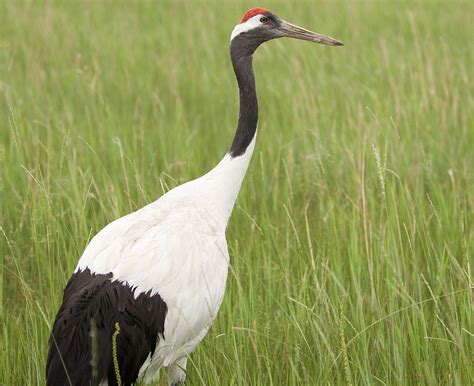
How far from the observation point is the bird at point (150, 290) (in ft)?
8.59

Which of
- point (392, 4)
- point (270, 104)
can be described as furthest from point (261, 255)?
point (392, 4)

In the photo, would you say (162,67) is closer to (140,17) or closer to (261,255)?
(140,17)

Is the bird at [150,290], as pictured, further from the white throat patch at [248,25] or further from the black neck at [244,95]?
the white throat patch at [248,25]

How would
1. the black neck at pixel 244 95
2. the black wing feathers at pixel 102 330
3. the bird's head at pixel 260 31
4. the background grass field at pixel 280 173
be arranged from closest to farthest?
the black wing feathers at pixel 102 330 < the background grass field at pixel 280 173 < the black neck at pixel 244 95 < the bird's head at pixel 260 31

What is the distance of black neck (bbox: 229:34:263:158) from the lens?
11.2 ft

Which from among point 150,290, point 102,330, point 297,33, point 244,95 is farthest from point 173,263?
point 297,33

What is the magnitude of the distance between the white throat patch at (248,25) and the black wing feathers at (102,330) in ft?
4.57

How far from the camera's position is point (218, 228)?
321 cm

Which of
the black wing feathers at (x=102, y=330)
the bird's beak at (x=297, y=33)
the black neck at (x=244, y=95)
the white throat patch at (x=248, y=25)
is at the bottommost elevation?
the black wing feathers at (x=102, y=330)

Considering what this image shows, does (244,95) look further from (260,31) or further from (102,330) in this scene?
(102,330)

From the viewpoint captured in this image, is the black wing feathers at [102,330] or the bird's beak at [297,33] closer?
the black wing feathers at [102,330]

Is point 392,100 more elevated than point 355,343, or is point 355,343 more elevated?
point 392,100

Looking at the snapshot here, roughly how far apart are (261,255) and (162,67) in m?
3.62

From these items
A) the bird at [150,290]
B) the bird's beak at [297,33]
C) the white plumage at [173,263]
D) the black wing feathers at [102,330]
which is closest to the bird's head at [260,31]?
the bird's beak at [297,33]
